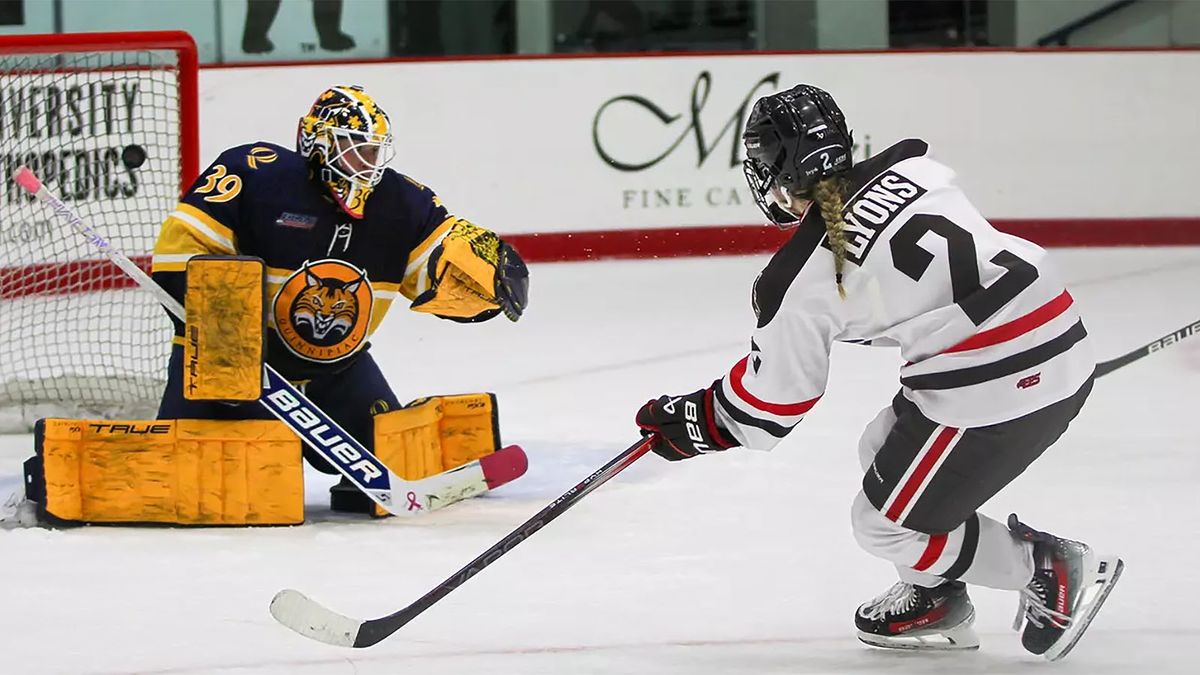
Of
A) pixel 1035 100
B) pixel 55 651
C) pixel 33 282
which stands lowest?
Result: pixel 55 651

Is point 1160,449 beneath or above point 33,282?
beneath

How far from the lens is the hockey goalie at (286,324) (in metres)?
3.00

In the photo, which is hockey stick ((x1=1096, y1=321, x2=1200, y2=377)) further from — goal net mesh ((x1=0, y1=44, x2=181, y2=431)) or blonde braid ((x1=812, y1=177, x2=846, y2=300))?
goal net mesh ((x1=0, y1=44, x2=181, y2=431))

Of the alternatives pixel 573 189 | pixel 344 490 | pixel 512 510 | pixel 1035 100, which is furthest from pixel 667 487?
pixel 1035 100

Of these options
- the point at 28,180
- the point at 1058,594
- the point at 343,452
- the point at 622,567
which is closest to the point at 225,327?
the point at 343,452

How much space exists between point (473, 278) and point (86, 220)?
1714 mm

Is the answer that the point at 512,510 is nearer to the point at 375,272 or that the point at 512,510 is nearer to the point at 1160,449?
the point at 375,272

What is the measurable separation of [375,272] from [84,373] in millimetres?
1234

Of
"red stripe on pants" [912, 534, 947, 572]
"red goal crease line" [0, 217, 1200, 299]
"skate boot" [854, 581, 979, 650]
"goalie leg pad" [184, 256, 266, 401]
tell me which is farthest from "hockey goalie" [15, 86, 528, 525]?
"red goal crease line" [0, 217, 1200, 299]

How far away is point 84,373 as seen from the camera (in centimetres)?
409

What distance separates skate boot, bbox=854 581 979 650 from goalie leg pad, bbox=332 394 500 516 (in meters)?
1.10

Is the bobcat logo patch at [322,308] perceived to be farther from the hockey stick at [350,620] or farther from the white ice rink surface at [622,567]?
the hockey stick at [350,620]

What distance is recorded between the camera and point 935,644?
2.39 metres

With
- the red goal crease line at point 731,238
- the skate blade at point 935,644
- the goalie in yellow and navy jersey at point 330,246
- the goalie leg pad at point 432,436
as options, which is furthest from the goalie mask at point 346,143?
the red goal crease line at point 731,238
